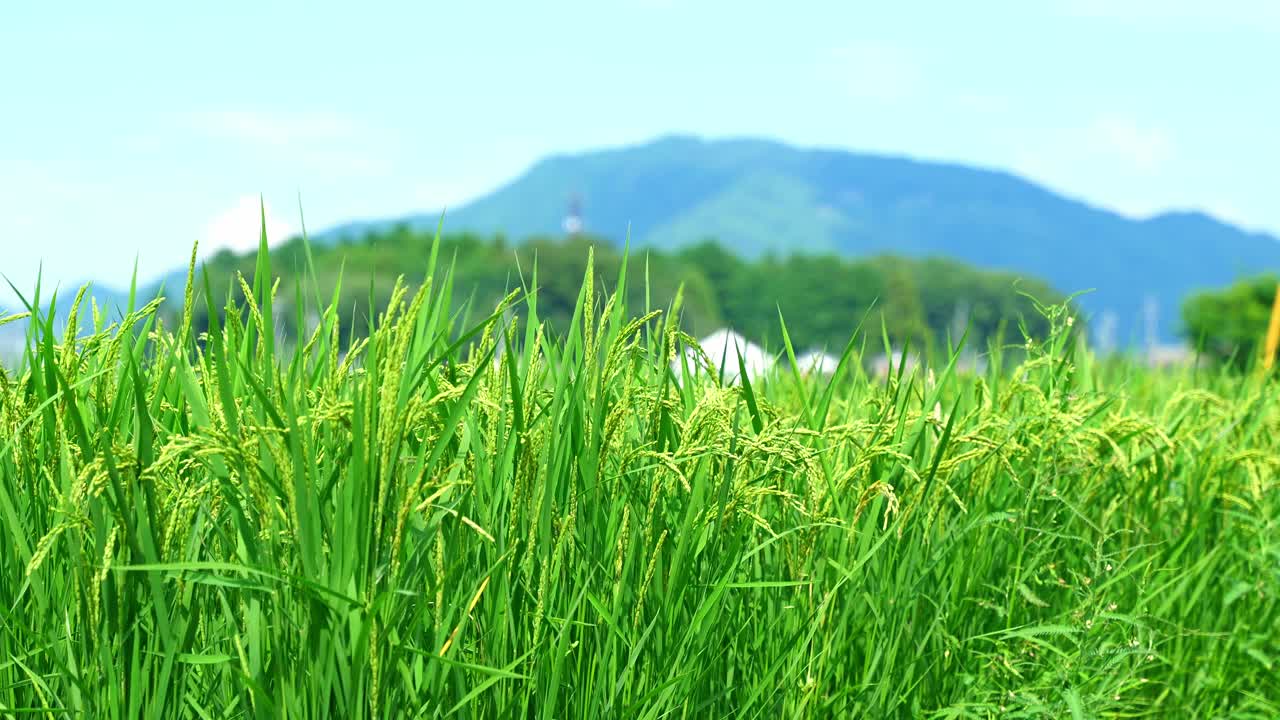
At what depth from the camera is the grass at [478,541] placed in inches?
69.1

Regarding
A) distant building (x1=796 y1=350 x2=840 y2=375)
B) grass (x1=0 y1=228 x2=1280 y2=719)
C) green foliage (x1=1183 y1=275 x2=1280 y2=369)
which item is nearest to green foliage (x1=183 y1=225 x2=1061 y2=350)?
green foliage (x1=1183 y1=275 x2=1280 y2=369)

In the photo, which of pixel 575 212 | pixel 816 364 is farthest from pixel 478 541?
pixel 575 212

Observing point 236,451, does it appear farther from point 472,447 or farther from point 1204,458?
point 1204,458

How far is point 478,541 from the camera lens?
2.04 metres

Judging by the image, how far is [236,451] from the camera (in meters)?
1.67

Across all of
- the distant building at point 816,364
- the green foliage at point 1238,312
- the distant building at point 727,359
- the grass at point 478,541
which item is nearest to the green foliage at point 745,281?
the green foliage at point 1238,312

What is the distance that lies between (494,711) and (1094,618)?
1.53 meters

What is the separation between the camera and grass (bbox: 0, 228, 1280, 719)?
1756 mm

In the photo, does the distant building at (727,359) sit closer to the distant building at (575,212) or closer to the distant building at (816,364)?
the distant building at (816,364)

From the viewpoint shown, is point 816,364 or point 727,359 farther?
point 727,359

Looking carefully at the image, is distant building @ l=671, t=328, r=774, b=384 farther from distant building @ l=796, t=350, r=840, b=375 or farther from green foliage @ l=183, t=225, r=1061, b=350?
green foliage @ l=183, t=225, r=1061, b=350

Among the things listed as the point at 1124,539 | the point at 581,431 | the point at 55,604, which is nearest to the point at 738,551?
the point at 581,431

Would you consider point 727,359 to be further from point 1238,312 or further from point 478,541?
point 1238,312

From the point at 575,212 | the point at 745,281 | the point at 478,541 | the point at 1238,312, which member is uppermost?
the point at 575,212
